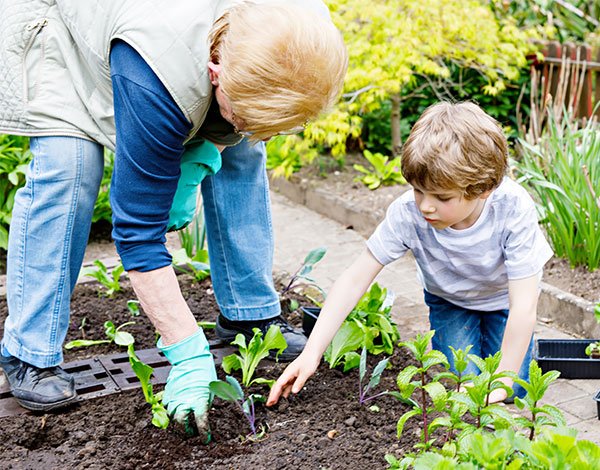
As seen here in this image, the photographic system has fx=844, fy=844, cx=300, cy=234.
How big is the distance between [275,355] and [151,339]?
0.50 m

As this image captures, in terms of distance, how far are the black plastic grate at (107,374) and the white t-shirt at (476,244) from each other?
802 mm

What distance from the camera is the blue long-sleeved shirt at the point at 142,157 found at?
82.9 inches

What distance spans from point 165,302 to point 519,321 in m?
0.98

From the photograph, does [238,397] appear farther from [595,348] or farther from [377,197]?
[377,197]

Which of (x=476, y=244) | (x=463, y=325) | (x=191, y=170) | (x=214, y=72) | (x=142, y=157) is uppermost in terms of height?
(x=214, y=72)

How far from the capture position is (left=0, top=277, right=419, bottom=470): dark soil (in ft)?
7.43

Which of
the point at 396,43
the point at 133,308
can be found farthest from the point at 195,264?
the point at 396,43

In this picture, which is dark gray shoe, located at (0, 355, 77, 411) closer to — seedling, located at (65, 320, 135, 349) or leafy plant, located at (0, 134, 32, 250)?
seedling, located at (65, 320, 135, 349)

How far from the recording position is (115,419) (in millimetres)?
2529

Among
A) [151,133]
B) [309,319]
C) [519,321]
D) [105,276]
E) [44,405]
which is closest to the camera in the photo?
[151,133]

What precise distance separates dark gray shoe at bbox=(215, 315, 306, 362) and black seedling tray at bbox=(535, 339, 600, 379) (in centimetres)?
82

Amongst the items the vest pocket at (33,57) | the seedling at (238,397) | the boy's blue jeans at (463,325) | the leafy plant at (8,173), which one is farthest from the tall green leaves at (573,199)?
the leafy plant at (8,173)

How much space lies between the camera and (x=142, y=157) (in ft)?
7.00

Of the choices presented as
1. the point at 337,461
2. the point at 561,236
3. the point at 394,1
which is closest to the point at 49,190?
the point at 337,461
